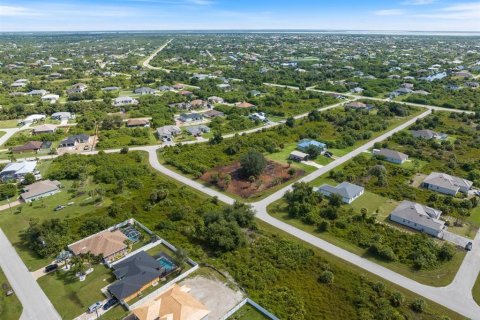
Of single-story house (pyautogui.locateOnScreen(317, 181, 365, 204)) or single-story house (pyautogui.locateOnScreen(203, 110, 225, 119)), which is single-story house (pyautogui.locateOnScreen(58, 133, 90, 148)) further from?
single-story house (pyautogui.locateOnScreen(317, 181, 365, 204))

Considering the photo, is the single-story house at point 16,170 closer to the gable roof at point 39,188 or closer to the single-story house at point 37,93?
the gable roof at point 39,188

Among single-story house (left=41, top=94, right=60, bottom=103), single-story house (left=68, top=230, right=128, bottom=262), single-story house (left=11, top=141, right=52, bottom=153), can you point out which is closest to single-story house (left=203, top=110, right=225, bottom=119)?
single-story house (left=11, top=141, right=52, bottom=153)

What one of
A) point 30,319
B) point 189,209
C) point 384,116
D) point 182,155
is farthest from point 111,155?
point 384,116

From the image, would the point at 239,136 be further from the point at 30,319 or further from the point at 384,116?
the point at 30,319

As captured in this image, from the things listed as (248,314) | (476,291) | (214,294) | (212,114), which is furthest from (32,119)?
(476,291)

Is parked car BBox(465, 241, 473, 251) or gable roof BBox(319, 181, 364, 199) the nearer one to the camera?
parked car BBox(465, 241, 473, 251)

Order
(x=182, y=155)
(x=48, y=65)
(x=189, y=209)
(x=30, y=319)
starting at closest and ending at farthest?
(x=30, y=319), (x=189, y=209), (x=182, y=155), (x=48, y=65)
